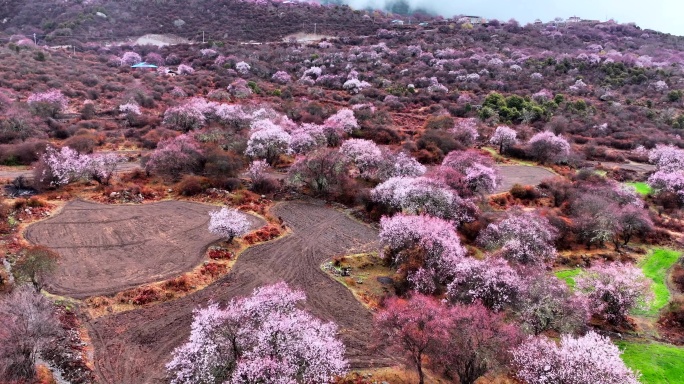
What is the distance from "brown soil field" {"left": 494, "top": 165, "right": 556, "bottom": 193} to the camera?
160ft

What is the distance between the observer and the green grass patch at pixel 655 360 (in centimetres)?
2119

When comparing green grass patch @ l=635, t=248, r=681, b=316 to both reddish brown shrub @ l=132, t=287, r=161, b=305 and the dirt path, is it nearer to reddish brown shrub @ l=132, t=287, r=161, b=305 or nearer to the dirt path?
the dirt path

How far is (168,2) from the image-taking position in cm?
13575

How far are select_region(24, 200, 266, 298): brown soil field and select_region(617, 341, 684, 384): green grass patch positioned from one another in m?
25.2

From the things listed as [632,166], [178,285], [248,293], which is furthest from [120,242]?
[632,166]

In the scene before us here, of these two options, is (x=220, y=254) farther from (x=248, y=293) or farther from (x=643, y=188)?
(x=643, y=188)

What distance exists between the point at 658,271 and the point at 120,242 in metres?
38.5

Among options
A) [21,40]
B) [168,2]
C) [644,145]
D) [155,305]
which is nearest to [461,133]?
[644,145]

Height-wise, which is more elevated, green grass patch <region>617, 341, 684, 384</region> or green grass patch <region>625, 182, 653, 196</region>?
green grass patch <region>625, 182, 653, 196</region>

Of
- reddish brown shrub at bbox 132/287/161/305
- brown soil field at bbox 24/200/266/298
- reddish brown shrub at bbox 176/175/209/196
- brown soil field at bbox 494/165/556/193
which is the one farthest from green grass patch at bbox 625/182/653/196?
reddish brown shrub at bbox 132/287/161/305

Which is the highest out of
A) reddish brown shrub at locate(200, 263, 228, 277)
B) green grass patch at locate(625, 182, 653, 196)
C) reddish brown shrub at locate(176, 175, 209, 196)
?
green grass patch at locate(625, 182, 653, 196)

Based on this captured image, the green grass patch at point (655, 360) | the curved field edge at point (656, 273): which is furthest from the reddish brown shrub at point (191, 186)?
the green grass patch at point (655, 360)

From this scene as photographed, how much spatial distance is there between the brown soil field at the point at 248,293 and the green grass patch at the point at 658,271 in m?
17.7

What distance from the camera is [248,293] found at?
25.8 meters
